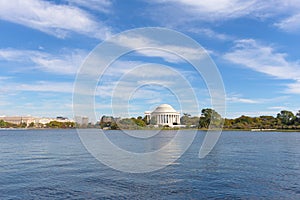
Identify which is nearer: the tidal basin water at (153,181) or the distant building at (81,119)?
the tidal basin water at (153,181)

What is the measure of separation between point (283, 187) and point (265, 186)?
61.4 inches

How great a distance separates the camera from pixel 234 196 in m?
25.1

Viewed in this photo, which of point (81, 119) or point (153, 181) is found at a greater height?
point (81, 119)

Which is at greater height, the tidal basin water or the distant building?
the distant building

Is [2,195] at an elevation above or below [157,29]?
below

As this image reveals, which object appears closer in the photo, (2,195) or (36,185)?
(2,195)

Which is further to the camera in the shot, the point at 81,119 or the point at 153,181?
the point at 81,119

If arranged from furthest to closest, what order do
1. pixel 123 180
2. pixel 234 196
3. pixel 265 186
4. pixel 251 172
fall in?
1. pixel 251 172
2. pixel 123 180
3. pixel 265 186
4. pixel 234 196

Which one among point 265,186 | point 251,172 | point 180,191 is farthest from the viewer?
point 251,172

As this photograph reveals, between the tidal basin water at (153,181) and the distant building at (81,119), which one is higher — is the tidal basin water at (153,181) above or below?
below

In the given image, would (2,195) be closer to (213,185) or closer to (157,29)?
(213,185)

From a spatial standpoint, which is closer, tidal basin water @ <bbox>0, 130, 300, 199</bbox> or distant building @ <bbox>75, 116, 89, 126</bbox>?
tidal basin water @ <bbox>0, 130, 300, 199</bbox>

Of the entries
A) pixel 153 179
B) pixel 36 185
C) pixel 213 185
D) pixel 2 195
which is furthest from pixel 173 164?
pixel 2 195

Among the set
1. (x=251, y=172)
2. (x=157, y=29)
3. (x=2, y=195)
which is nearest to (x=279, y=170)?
(x=251, y=172)
